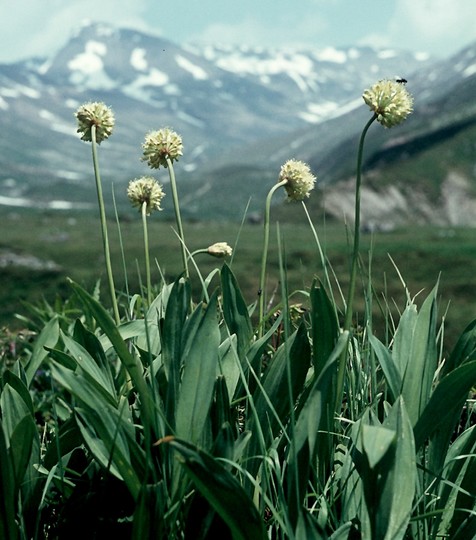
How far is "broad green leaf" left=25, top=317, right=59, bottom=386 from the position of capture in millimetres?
2619

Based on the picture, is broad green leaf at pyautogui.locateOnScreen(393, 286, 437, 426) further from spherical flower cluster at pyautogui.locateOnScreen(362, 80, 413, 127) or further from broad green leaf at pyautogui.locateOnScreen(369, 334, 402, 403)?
spherical flower cluster at pyautogui.locateOnScreen(362, 80, 413, 127)

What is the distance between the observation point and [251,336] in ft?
8.03

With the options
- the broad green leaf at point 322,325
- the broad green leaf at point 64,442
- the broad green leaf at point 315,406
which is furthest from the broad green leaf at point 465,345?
the broad green leaf at point 64,442

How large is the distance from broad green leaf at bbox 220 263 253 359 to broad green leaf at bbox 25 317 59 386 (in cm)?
63

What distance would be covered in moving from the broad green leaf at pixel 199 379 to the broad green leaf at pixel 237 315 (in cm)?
42

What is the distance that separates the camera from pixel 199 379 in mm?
1957

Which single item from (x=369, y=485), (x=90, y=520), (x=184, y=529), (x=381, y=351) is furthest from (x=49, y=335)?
(x=369, y=485)

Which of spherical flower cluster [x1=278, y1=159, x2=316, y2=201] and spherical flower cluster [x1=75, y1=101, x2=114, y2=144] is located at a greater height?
spherical flower cluster [x1=75, y1=101, x2=114, y2=144]

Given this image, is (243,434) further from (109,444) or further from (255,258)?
(255,258)

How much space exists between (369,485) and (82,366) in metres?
0.86

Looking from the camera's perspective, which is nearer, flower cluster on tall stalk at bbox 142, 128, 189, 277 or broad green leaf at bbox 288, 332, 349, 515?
broad green leaf at bbox 288, 332, 349, 515

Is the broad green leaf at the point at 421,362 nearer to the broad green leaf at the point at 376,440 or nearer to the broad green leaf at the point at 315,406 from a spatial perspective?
the broad green leaf at the point at 315,406

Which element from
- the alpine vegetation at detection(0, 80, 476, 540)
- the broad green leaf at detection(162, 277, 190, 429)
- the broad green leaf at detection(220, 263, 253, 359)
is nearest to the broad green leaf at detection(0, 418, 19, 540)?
the alpine vegetation at detection(0, 80, 476, 540)

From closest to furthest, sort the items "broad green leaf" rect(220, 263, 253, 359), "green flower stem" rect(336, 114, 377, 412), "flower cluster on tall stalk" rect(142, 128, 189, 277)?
"green flower stem" rect(336, 114, 377, 412)
"broad green leaf" rect(220, 263, 253, 359)
"flower cluster on tall stalk" rect(142, 128, 189, 277)
